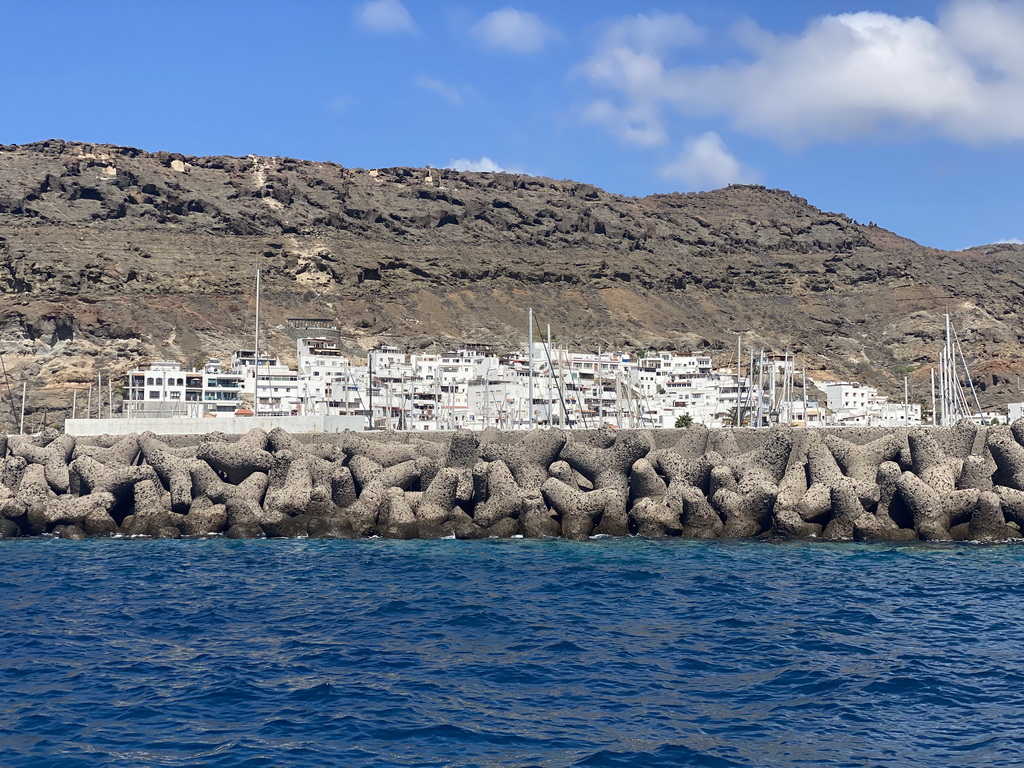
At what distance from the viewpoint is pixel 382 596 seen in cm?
2677

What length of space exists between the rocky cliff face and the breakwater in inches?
2177

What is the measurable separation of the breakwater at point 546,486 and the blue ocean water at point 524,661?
8.96ft

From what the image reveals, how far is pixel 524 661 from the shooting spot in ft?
65.4

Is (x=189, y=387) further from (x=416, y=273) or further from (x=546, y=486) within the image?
(x=546, y=486)

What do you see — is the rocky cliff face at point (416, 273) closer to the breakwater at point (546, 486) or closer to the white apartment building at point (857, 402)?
the white apartment building at point (857, 402)

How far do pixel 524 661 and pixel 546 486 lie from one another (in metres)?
18.0

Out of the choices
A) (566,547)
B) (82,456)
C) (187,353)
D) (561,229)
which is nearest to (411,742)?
(566,547)

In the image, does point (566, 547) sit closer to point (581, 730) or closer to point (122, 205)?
point (581, 730)

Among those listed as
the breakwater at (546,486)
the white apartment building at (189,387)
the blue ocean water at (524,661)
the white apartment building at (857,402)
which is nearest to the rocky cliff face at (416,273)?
the white apartment building at (189,387)

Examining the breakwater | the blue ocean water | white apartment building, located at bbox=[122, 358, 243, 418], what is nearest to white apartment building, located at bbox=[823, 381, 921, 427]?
white apartment building, located at bbox=[122, 358, 243, 418]

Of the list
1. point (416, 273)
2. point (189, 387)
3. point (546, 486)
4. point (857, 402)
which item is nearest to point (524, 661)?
point (546, 486)

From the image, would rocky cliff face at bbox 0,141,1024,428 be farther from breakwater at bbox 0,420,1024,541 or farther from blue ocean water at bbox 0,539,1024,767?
blue ocean water at bbox 0,539,1024,767

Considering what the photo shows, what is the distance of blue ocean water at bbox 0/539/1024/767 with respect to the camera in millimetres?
15195

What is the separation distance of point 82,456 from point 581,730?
3133 cm
